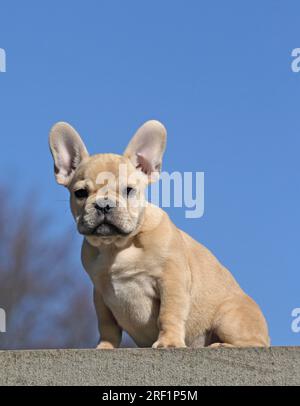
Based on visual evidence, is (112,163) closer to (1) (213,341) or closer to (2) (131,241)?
(2) (131,241)

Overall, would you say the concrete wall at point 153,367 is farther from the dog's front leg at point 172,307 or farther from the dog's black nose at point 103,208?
the dog's black nose at point 103,208

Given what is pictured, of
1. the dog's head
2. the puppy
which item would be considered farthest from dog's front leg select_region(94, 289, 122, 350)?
the dog's head

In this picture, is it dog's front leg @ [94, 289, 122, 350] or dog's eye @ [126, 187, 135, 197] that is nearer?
dog's eye @ [126, 187, 135, 197]

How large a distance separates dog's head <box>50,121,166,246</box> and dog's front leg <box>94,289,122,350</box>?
38cm

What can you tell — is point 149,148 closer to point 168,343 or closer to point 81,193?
point 81,193

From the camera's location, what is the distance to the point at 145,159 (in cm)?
507

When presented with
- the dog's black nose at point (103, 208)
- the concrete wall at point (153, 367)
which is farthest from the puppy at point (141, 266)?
the concrete wall at point (153, 367)

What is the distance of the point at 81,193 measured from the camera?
472 cm

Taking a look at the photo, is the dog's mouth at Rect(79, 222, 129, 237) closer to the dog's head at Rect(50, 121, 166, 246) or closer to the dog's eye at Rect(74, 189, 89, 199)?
the dog's head at Rect(50, 121, 166, 246)

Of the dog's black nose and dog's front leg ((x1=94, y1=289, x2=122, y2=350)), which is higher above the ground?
the dog's black nose

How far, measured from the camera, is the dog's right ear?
504 cm

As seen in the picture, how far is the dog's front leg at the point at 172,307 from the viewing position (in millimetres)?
4492
